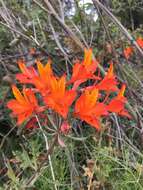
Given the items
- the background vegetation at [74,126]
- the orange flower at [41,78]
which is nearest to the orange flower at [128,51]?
the background vegetation at [74,126]

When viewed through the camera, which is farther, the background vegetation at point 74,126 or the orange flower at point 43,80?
the background vegetation at point 74,126

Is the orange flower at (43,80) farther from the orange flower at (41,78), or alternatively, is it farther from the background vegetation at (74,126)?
the background vegetation at (74,126)

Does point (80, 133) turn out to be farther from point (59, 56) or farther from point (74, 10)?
point (74, 10)

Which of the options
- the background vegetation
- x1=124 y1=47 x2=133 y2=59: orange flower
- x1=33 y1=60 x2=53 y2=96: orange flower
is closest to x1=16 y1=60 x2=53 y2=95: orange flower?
x1=33 y1=60 x2=53 y2=96: orange flower

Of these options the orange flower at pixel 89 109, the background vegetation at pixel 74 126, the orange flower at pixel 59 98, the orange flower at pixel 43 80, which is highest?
the orange flower at pixel 43 80

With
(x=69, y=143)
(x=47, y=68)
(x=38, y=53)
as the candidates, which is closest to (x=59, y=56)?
(x=38, y=53)

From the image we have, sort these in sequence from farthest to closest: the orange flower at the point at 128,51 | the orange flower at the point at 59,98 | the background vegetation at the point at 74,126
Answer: the orange flower at the point at 128,51 < the background vegetation at the point at 74,126 < the orange flower at the point at 59,98
